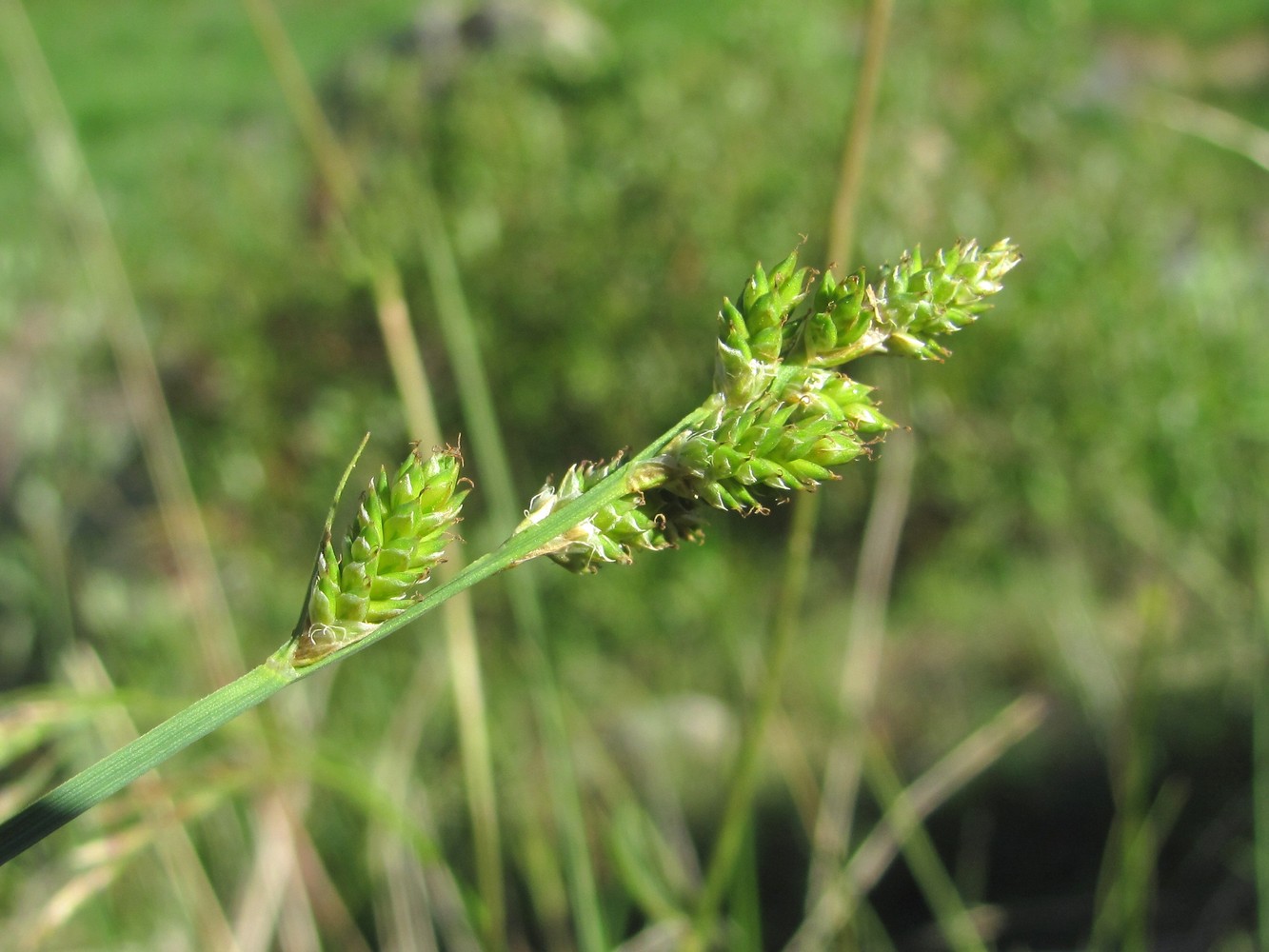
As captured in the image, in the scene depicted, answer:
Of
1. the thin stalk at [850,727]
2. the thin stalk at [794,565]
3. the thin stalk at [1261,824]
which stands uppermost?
the thin stalk at [794,565]

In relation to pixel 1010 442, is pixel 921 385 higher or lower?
higher

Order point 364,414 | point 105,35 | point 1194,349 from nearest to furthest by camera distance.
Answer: point 1194,349, point 364,414, point 105,35

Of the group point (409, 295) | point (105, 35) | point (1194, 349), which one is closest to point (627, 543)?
point (1194, 349)

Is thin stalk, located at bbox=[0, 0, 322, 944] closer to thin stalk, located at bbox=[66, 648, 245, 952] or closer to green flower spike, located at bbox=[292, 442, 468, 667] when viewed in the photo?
thin stalk, located at bbox=[66, 648, 245, 952]

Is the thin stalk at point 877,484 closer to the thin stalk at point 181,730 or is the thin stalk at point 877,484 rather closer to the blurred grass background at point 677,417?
the blurred grass background at point 677,417

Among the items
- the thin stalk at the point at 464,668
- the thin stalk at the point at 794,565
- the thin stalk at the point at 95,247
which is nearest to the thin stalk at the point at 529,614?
the thin stalk at the point at 464,668

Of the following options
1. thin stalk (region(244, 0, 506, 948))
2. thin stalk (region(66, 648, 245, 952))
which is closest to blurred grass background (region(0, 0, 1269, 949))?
thin stalk (region(66, 648, 245, 952))

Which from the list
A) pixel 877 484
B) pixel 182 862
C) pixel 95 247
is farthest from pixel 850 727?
pixel 95 247

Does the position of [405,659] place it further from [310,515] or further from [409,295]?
[409,295]
